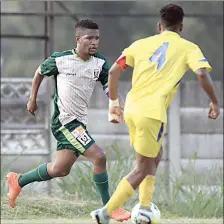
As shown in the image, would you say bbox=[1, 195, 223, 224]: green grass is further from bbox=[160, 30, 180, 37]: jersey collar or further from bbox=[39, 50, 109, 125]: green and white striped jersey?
bbox=[160, 30, 180, 37]: jersey collar

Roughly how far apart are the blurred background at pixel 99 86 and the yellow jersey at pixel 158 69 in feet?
19.3

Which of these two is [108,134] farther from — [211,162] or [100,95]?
[211,162]

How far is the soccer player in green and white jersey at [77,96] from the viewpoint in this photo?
8891mm

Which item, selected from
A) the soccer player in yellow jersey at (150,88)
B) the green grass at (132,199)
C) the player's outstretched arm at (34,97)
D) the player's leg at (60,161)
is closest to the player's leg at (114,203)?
the soccer player in yellow jersey at (150,88)

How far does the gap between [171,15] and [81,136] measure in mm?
1542

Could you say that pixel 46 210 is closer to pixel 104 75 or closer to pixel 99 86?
pixel 99 86

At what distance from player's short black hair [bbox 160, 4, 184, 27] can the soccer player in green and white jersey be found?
113 cm

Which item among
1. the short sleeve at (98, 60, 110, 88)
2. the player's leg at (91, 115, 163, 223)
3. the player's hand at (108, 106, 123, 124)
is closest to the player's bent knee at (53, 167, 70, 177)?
the short sleeve at (98, 60, 110, 88)

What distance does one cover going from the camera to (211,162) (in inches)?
556

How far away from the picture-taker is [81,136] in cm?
888

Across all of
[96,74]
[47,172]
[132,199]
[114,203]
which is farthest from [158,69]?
[132,199]

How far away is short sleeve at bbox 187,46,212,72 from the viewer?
299 inches

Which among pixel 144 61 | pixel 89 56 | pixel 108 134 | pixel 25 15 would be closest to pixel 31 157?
pixel 108 134

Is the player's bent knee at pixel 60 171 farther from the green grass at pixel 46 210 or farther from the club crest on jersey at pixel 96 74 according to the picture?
the green grass at pixel 46 210
